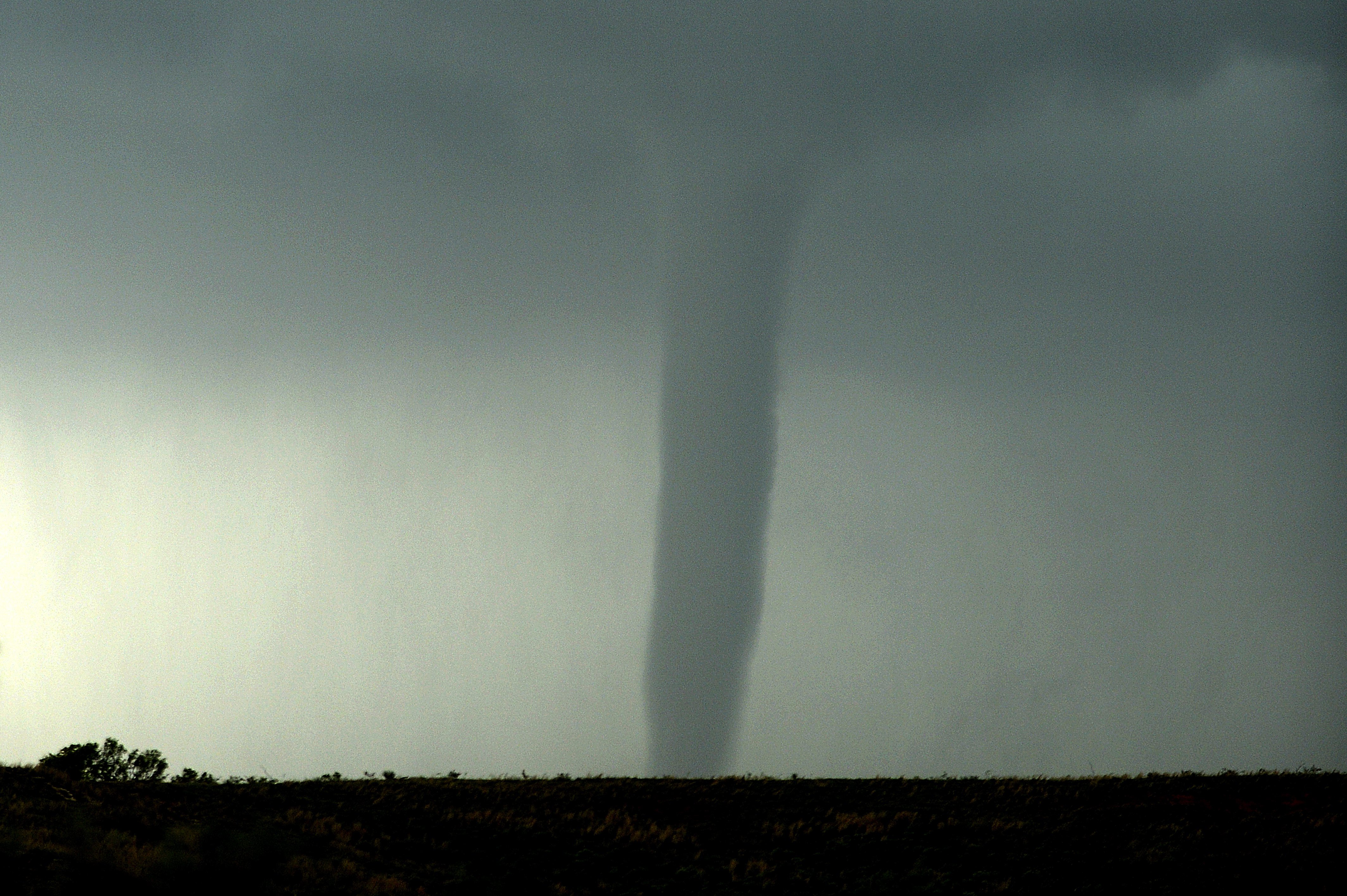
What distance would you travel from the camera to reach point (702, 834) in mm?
33969

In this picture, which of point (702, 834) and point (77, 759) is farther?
point (77, 759)

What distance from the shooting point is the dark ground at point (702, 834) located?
78.6 feet

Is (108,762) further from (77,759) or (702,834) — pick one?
(702,834)

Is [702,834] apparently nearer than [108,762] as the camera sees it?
Yes

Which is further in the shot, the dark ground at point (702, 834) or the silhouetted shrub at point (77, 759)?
the silhouetted shrub at point (77, 759)

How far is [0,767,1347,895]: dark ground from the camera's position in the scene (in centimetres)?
2395

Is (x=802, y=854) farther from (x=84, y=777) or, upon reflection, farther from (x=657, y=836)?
(x=84, y=777)

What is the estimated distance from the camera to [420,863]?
91.7ft

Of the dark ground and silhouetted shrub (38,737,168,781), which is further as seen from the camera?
silhouetted shrub (38,737,168,781)

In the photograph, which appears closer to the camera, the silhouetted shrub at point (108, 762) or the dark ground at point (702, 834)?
the dark ground at point (702, 834)

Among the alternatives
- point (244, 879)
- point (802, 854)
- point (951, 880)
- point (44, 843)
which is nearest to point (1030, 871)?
point (951, 880)

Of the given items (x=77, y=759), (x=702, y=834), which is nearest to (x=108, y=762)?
(x=77, y=759)

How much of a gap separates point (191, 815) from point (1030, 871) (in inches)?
1009

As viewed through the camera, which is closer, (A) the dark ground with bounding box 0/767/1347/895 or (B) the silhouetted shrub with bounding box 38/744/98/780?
(A) the dark ground with bounding box 0/767/1347/895
